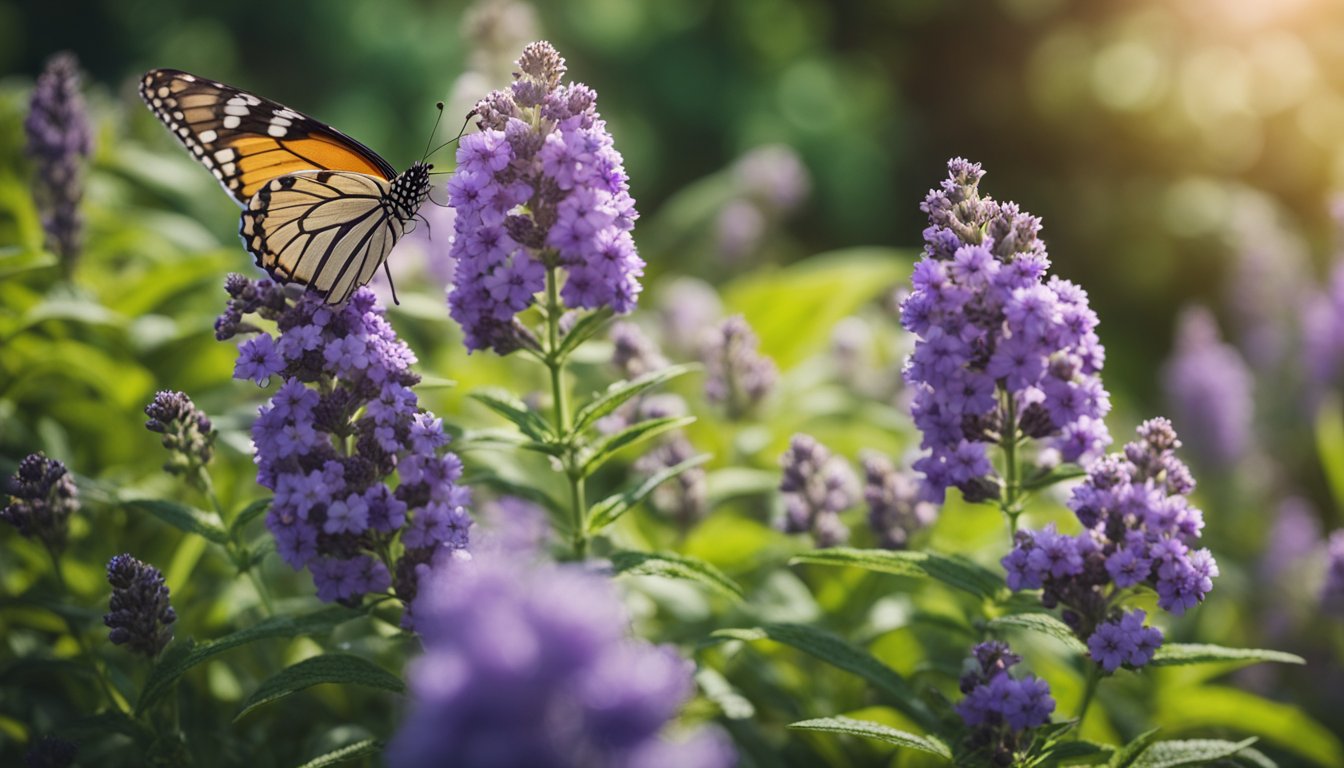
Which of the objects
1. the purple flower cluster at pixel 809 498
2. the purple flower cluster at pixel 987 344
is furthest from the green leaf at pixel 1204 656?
the purple flower cluster at pixel 809 498

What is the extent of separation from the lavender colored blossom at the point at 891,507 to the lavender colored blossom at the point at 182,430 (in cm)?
209

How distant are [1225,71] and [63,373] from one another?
899 centimetres

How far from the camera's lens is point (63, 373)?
4676 millimetres

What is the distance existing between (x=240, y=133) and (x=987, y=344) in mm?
2518

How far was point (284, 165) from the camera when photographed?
3719 mm

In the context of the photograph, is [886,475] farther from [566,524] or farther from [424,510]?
[424,510]

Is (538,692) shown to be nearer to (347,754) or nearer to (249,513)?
(347,754)

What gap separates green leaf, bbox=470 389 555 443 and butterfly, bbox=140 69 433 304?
2.10ft

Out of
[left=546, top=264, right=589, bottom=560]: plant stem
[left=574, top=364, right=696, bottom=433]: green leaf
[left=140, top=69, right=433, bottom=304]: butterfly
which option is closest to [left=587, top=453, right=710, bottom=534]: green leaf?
[left=546, top=264, right=589, bottom=560]: plant stem

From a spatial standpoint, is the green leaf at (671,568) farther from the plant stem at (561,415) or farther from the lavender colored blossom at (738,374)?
the lavender colored blossom at (738,374)

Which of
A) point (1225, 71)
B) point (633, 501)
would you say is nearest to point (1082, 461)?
point (633, 501)

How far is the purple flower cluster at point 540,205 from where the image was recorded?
113 inches

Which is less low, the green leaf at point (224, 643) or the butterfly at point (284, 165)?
the butterfly at point (284, 165)

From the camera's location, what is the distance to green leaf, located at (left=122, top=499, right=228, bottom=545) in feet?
10.6
